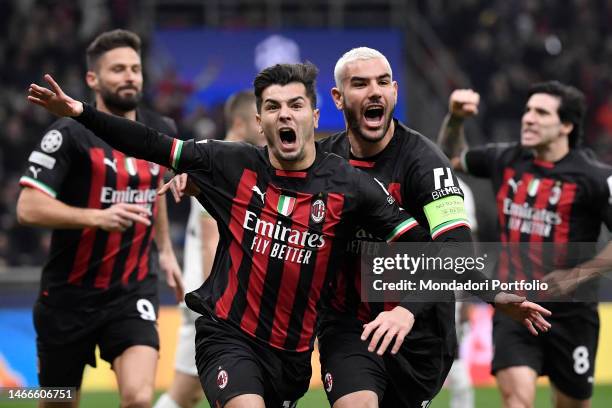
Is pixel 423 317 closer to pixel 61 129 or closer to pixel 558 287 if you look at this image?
pixel 558 287

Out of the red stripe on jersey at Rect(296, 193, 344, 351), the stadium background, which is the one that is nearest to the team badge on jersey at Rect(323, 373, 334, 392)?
the red stripe on jersey at Rect(296, 193, 344, 351)

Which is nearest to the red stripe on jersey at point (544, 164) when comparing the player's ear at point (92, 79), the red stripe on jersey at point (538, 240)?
the red stripe on jersey at point (538, 240)

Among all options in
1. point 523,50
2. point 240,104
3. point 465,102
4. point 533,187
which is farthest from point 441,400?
point 523,50

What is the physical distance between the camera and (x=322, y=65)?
1805cm

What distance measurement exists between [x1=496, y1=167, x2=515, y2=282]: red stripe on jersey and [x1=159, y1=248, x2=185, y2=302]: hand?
2092 mm

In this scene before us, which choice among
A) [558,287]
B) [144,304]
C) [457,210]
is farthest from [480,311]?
[457,210]

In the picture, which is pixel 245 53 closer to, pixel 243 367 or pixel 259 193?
pixel 259 193

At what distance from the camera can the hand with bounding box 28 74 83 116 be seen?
15.2 ft

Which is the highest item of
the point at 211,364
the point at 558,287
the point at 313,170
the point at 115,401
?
the point at 313,170

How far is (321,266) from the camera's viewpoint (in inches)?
201

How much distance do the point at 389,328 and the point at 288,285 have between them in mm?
526

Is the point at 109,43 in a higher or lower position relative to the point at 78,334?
higher

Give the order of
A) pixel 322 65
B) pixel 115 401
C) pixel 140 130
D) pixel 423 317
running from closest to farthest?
pixel 140 130 → pixel 423 317 → pixel 115 401 → pixel 322 65

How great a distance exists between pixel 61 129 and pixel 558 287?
10.5 feet
